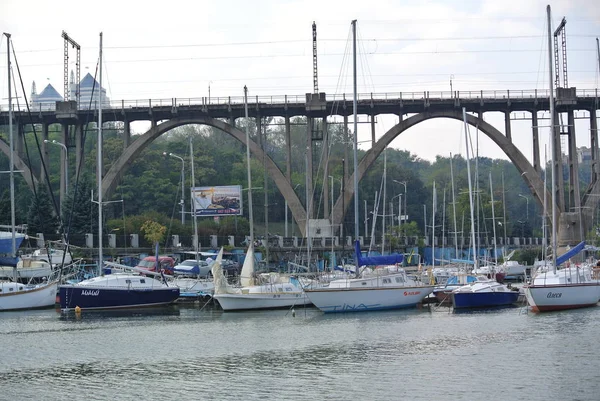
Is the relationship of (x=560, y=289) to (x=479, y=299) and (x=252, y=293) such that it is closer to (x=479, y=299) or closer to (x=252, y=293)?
(x=479, y=299)

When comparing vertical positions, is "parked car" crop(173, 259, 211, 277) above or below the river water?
above

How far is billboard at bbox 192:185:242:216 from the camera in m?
81.1

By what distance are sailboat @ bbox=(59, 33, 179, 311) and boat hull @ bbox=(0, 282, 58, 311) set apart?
105 inches

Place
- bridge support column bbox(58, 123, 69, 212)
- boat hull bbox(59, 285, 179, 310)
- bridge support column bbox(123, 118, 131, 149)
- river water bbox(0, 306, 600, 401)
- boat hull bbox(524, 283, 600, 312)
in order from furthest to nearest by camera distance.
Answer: bridge support column bbox(123, 118, 131, 149) → bridge support column bbox(58, 123, 69, 212) → boat hull bbox(59, 285, 179, 310) → boat hull bbox(524, 283, 600, 312) → river water bbox(0, 306, 600, 401)

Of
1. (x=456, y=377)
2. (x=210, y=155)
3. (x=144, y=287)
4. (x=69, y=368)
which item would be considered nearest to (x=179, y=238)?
(x=144, y=287)

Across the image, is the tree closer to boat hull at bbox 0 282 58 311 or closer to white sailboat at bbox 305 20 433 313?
boat hull at bbox 0 282 58 311

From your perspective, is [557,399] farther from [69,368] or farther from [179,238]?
[179,238]

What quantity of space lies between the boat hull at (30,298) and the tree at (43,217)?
61.4 ft

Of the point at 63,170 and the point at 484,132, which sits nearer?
the point at 484,132

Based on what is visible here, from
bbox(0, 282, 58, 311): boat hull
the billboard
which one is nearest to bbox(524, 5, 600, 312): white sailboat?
bbox(0, 282, 58, 311): boat hull

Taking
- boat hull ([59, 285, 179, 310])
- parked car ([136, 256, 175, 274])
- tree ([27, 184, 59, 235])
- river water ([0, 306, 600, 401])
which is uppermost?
tree ([27, 184, 59, 235])

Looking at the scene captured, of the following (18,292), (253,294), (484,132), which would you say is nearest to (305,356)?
(253,294)

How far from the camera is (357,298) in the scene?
155ft

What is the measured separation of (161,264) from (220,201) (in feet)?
54.8
